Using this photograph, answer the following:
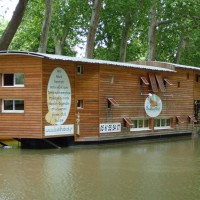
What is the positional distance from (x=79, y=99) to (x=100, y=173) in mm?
8449

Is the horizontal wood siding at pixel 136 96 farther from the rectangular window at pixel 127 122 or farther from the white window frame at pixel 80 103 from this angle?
the white window frame at pixel 80 103

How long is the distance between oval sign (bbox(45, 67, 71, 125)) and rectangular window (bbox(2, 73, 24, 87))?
4.26ft

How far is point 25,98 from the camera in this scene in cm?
2214

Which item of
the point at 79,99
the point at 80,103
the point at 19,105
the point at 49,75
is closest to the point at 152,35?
the point at 80,103

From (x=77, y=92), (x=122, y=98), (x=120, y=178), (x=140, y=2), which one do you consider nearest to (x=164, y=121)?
(x=122, y=98)

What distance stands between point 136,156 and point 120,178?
578 centimetres

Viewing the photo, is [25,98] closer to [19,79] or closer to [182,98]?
[19,79]

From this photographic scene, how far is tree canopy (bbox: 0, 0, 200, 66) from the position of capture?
35638 millimetres

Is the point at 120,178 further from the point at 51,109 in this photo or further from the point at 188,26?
the point at 188,26

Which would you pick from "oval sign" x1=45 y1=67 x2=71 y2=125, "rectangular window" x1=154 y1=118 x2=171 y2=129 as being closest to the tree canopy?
→ "rectangular window" x1=154 y1=118 x2=171 y2=129

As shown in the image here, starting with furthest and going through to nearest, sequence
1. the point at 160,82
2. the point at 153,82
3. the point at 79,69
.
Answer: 1. the point at 160,82
2. the point at 153,82
3. the point at 79,69

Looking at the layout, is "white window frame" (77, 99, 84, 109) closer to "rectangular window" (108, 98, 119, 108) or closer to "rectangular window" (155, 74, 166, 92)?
"rectangular window" (108, 98, 119, 108)

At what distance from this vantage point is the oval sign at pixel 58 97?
2248 cm

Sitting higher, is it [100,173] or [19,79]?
[19,79]
